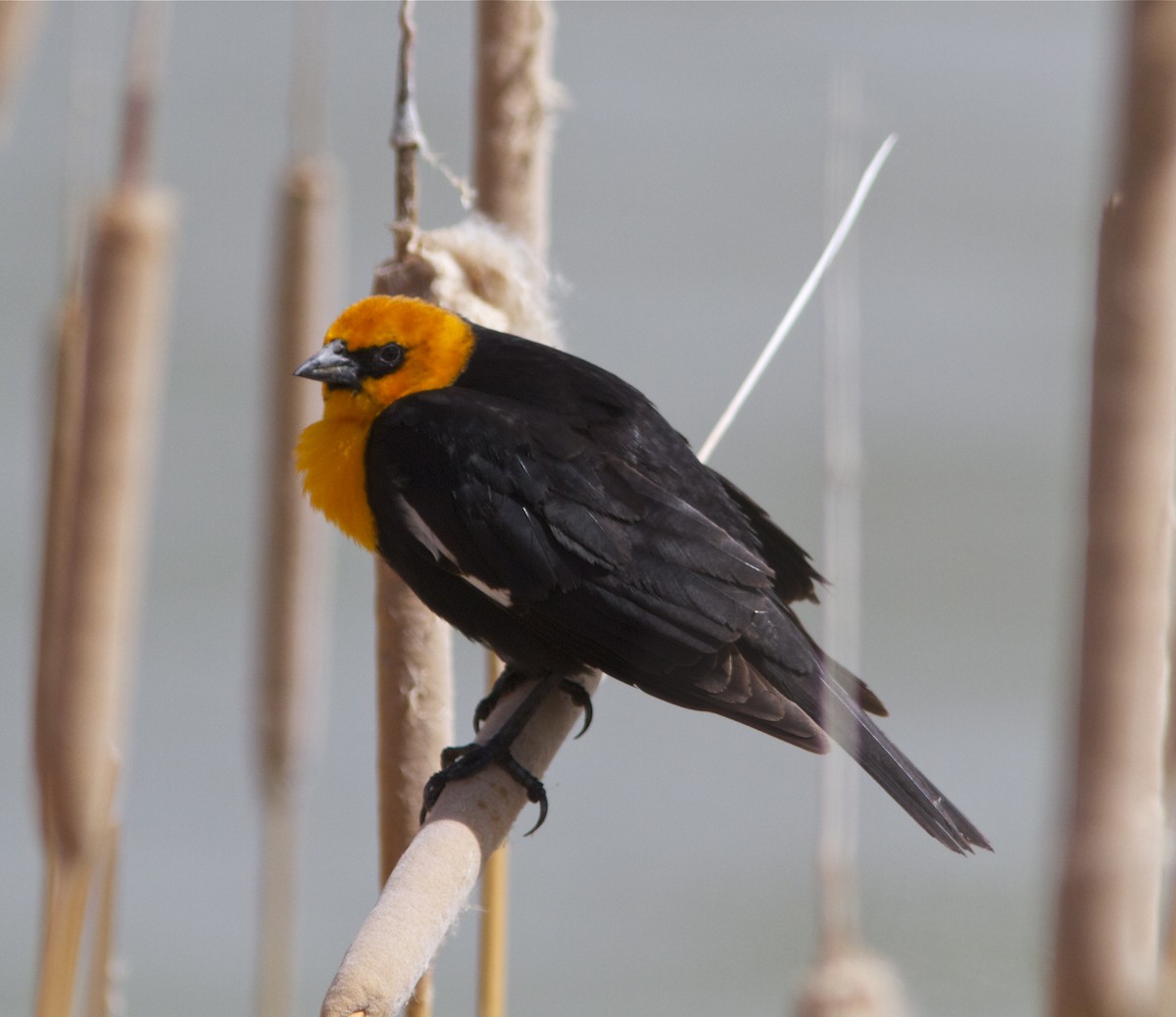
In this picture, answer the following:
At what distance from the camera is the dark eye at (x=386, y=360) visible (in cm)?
185

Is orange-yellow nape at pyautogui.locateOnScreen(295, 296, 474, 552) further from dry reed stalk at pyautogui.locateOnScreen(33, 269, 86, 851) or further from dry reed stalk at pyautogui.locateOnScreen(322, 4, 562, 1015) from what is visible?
dry reed stalk at pyautogui.locateOnScreen(33, 269, 86, 851)

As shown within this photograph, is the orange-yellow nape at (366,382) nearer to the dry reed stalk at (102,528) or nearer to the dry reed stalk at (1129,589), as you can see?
the dry reed stalk at (102,528)

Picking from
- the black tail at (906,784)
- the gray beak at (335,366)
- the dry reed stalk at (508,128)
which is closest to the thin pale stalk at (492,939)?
the dry reed stalk at (508,128)

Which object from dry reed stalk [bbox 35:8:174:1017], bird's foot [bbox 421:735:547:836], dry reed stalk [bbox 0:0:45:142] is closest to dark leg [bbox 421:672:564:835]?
bird's foot [bbox 421:735:547:836]

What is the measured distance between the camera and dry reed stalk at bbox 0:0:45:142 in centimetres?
92

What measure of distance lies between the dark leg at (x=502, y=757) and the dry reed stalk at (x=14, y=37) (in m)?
0.89

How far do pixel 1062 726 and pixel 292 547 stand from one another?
979 millimetres

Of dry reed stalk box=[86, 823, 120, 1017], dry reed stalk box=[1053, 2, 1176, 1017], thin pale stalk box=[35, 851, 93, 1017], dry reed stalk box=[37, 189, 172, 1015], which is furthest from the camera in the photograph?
dry reed stalk box=[86, 823, 120, 1017]

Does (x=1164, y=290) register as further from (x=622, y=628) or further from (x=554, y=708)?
(x=554, y=708)

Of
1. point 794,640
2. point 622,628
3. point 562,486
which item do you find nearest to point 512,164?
point 562,486

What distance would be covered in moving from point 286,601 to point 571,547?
0.39 m

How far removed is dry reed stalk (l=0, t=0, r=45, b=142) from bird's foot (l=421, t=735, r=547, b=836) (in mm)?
875

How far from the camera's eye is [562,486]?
5.55 feet

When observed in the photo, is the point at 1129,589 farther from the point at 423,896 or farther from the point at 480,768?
the point at 480,768
